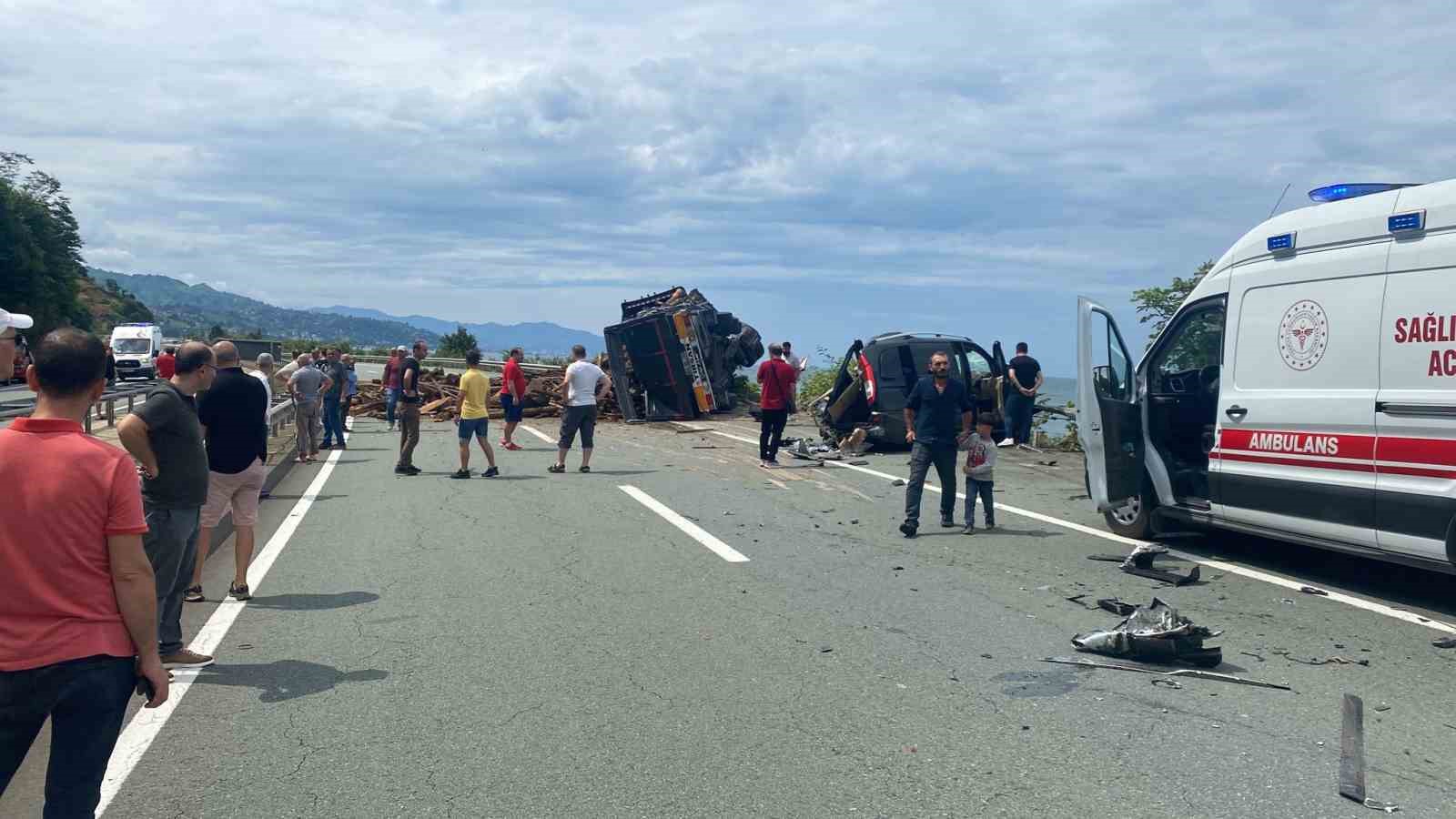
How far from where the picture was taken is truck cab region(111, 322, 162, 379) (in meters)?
45.3

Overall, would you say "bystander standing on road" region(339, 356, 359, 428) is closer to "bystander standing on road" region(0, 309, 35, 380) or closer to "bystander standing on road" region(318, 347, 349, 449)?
"bystander standing on road" region(318, 347, 349, 449)

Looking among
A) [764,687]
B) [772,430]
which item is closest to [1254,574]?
[764,687]

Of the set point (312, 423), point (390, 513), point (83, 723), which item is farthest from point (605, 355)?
point (83, 723)

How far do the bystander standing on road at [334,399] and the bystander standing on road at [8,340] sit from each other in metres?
15.6

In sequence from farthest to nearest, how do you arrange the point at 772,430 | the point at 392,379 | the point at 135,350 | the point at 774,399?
the point at 135,350 → the point at 392,379 → the point at 772,430 → the point at 774,399

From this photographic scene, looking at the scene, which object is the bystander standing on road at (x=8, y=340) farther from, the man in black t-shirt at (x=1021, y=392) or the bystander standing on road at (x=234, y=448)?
the man in black t-shirt at (x=1021, y=392)

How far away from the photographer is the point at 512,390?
61.2ft

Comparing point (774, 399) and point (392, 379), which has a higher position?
point (774, 399)

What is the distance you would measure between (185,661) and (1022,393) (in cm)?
1455

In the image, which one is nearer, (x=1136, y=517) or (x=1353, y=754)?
(x=1353, y=754)

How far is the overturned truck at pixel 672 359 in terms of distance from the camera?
25062mm

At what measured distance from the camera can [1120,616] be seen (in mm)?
7227

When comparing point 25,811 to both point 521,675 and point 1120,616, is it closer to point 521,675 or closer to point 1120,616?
point 521,675

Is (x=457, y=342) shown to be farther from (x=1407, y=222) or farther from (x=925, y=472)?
(x=1407, y=222)
